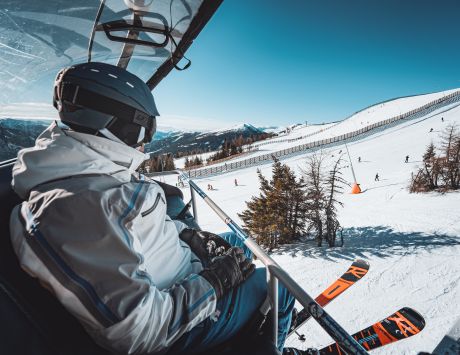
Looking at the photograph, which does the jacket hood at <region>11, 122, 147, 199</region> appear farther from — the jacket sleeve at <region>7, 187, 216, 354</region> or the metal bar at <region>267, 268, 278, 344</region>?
the metal bar at <region>267, 268, 278, 344</region>

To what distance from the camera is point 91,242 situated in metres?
0.97

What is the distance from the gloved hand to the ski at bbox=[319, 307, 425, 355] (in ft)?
7.59

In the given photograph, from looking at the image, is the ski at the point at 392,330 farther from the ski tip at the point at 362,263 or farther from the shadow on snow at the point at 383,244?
the shadow on snow at the point at 383,244

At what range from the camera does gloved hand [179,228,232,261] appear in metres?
2.22

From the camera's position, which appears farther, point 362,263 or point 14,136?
point 362,263

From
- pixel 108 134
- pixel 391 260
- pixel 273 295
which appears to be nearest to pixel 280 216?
pixel 391 260

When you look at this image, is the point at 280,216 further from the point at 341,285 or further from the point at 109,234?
the point at 109,234

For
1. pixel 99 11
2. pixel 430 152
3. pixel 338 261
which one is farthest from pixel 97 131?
pixel 430 152

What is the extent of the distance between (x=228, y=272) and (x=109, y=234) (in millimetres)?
900

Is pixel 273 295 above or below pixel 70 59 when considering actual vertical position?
below

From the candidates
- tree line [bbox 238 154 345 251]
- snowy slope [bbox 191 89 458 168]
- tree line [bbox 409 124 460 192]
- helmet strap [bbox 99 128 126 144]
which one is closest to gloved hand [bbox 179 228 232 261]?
helmet strap [bbox 99 128 126 144]

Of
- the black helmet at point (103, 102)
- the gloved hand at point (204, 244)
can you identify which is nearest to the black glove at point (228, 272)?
the gloved hand at point (204, 244)

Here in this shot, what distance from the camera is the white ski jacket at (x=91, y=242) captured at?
0.96 metres

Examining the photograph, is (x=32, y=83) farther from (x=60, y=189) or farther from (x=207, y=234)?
(x=207, y=234)
